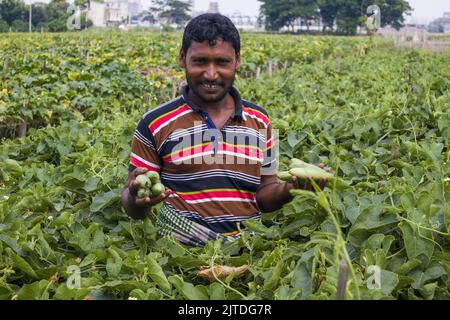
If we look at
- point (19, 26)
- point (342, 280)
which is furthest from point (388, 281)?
point (19, 26)

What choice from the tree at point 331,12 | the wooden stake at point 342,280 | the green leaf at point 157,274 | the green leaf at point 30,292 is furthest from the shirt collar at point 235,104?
the tree at point 331,12

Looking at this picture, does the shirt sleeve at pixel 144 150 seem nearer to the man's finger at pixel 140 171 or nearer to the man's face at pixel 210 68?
the man's face at pixel 210 68

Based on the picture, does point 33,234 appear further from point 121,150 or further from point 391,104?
point 391,104

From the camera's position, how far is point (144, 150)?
2293mm

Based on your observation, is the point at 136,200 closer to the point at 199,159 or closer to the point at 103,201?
the point at 199,159

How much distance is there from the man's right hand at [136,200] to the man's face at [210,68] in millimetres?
440

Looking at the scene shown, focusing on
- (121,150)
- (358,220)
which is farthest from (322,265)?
(121,150)

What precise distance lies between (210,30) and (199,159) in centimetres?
49

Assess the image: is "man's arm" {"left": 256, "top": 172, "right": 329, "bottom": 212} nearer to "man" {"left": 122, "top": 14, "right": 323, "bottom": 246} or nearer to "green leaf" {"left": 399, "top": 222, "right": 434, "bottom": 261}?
"man" {"left": 122, "top": 14, "right": 323, "bottom": 246}

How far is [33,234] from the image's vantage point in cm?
219

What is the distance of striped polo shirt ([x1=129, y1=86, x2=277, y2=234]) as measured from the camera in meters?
2.29

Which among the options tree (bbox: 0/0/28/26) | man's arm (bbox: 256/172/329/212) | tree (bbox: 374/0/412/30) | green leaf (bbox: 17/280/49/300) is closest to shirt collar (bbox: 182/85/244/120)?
man's arm (bbox: 256/172/329/212)

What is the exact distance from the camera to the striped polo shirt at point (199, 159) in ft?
7.51
